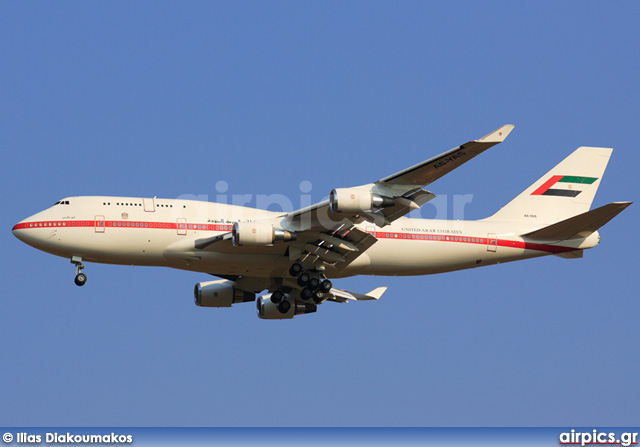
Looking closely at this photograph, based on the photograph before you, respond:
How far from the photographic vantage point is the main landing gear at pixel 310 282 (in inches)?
1781

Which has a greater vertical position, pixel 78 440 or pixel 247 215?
pixel 247 215

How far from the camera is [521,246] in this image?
1882 inches

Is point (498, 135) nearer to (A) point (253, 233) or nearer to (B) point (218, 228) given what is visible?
(A) point (253, 233)

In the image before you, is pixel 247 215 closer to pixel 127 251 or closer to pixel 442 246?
pixel 127 251

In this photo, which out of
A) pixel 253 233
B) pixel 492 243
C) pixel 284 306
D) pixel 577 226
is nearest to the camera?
pixel 253 233

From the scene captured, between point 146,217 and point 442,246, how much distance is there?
14.1m

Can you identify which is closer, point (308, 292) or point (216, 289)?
point (308, 292)

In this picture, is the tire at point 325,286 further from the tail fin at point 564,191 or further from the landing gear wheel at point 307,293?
the tail fin at point 564,191

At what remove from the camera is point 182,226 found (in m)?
44.3

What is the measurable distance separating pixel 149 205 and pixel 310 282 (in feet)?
26.9

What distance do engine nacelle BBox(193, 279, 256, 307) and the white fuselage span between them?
4.22 metres

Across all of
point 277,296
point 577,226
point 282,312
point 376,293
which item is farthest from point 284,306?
point 577,226

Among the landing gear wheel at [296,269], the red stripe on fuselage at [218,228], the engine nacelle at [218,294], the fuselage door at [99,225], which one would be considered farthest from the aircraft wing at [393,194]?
the engine nacelle at [218,294]

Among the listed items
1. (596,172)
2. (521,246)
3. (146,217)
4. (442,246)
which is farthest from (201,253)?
(596,172)
